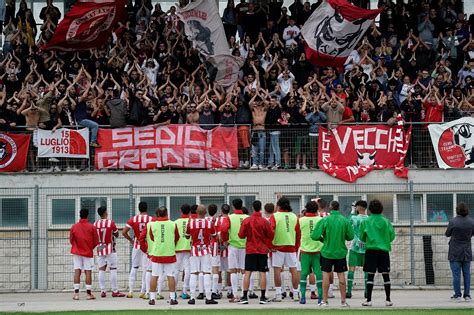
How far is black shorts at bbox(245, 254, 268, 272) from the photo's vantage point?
27078mm

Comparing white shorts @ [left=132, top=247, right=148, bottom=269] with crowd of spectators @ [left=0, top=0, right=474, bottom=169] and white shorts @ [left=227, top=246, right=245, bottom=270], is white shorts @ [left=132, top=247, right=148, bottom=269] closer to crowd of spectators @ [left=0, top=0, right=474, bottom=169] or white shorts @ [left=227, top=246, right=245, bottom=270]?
white shorts @ [left=227, top=246, right=245, bottom=270]

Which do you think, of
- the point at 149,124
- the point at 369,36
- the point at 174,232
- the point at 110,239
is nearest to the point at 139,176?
the point at 149,124

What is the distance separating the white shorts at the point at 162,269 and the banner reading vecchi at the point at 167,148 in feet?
22.4

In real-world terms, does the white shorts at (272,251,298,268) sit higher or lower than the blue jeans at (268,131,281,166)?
lower

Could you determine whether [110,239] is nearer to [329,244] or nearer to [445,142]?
[329,244]

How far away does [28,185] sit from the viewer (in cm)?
3338

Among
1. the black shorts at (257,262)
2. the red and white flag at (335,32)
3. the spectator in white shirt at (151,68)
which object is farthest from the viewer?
the spectator in white shirt at (151,68)

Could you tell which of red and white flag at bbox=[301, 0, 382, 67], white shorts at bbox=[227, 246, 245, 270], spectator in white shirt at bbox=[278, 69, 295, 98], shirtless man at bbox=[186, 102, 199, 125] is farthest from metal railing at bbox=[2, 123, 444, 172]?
white shorts at bbox=[227, 246, 245, 270]

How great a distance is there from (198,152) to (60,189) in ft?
12.6

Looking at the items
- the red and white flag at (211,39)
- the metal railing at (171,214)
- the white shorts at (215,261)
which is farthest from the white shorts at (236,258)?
the red and white flag at (211,39)

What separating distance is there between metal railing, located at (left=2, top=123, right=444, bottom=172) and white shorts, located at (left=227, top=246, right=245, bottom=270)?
5692 mm

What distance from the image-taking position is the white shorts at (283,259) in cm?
2770

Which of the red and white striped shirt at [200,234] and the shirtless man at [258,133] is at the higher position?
the shirtless man at [258,133]

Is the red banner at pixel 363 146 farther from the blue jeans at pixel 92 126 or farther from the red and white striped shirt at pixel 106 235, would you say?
the red and white striped shirt at pixel 106 235
